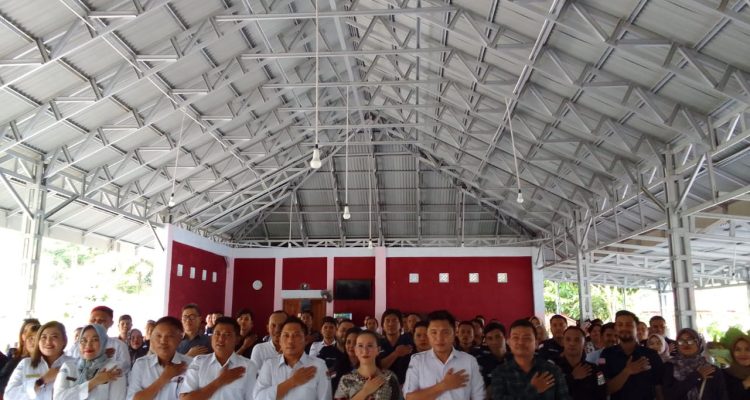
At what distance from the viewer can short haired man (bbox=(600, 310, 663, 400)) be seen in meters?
4.89

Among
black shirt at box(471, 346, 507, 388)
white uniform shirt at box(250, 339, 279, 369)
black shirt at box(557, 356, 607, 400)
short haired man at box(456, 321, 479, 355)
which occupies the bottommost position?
black shirt at box(557, 356, 607, 400)

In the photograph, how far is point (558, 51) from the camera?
912cm

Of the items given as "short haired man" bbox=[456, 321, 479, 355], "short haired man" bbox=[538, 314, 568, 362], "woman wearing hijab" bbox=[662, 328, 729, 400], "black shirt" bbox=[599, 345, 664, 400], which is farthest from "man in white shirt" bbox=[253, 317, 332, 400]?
"woman wearing hijab" bbox=[662, 328, 729, 400]

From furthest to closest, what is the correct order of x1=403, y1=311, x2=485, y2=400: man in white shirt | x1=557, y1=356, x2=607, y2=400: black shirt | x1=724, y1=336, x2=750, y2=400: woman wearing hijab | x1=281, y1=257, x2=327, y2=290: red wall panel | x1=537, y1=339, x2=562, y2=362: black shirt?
x1=281, y1=257, x2=327, y2=290: red wall panel, x1=537, y1=339, x2=562, y2=362: black shirt, x1=557, y1=356, x2=607, y2=400: black shirt, x1=724, y1=336, x2=750, y2=400: woman wearing hijab, x1=403, y1=311, x2=485, y2=400: man in white shirt

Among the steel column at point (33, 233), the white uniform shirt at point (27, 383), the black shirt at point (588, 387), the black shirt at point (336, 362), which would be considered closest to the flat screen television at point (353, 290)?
the steel column at point (33, 233)

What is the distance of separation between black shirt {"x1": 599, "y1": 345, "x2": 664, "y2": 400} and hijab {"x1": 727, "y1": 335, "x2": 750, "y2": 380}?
699 mm

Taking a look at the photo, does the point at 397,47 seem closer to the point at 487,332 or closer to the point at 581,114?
the point at 581,114

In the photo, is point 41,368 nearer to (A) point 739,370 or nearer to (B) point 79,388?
(B) point 79,388

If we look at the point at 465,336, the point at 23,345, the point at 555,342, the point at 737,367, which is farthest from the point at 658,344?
the point at 23,345

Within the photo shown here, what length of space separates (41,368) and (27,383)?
134mm

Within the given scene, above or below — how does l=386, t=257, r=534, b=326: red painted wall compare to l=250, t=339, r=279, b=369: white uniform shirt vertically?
above

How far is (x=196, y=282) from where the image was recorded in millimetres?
18641

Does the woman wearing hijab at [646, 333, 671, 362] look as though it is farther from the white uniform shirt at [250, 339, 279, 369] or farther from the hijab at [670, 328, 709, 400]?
the white uniform shirt at [250, 339, 279, 369]

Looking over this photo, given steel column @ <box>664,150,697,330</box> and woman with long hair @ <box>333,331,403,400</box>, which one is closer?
woman with long hair @ <box>333,331,403,400</box>
